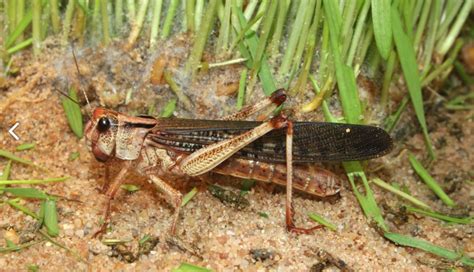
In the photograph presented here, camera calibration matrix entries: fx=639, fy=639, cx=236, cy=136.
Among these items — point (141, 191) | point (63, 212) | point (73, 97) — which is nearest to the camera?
point (63, 212)

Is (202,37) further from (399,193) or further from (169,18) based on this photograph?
(399,193)

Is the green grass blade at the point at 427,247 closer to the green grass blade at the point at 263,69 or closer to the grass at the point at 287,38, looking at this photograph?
the grass at the point at 287,38

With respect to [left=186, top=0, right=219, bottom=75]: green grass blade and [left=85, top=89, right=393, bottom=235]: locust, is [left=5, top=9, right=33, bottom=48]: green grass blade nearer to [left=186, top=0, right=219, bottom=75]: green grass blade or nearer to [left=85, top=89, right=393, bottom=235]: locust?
[left=85, top=89, right=393, bottom=235]: locust

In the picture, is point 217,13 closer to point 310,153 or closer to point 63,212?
point 310,153

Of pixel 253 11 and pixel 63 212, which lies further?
pixel 253 11

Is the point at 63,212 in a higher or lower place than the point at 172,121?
lower

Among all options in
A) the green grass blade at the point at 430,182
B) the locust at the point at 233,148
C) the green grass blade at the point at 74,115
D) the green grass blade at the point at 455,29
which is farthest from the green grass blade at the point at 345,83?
the green grass blade at the point at 74,115

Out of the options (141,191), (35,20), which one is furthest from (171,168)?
(35,20)

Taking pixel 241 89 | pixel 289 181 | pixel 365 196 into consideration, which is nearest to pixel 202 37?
pixel 241 89
